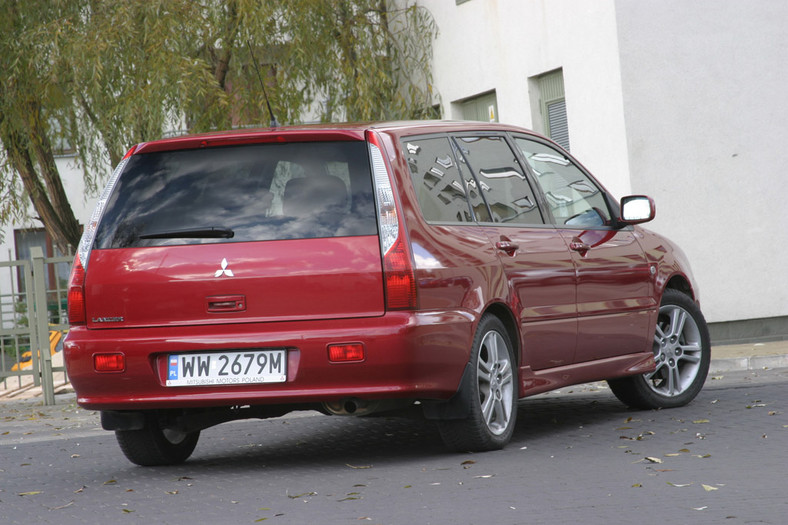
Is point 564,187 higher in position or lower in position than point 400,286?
higher

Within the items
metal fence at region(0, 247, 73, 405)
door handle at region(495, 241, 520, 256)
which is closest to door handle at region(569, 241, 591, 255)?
door handle at region(495, 241, 520, 256)

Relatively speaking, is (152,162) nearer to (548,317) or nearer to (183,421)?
(183,421)

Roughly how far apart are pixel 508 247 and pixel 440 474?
140 cm

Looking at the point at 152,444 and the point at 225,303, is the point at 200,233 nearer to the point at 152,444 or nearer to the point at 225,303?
the point at 225,303

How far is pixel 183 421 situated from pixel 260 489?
40.8 inches

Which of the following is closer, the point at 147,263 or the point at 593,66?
the point at 147,263

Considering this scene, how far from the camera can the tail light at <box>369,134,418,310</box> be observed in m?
6.55

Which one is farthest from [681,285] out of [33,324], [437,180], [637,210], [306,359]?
[33,324]

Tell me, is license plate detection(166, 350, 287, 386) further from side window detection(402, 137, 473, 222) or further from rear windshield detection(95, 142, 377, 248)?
side window detection(402, 137, 473, 222)

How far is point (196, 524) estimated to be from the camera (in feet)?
18.4

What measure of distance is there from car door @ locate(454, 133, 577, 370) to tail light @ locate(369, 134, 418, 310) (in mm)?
769

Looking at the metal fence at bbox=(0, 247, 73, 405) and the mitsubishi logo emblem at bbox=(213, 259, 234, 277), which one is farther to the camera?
the metal fence at bbox=(0, 247, 73, 405)

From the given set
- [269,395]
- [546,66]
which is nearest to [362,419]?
[269,395]

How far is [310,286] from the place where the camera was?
260 inches
